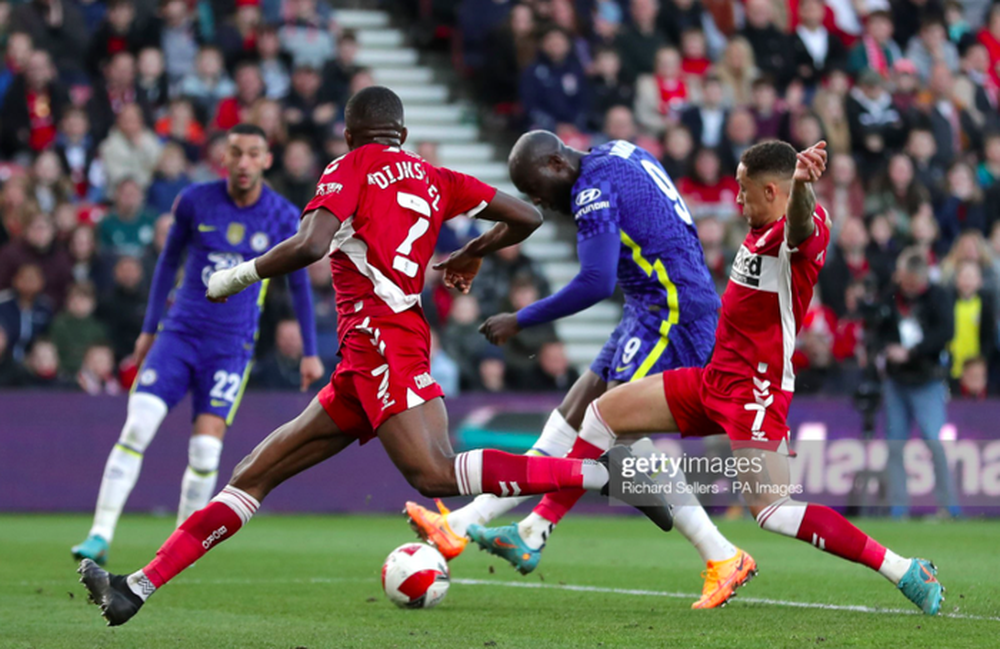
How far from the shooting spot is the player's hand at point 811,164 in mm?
6152

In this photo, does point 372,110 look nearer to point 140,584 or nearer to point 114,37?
point 140,584

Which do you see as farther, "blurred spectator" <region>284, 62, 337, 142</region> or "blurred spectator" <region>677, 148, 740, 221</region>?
"blurred spectator" <region>677, 148, 740, 221</region>

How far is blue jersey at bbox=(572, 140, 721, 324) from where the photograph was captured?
25.8ft

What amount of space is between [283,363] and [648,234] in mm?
7549

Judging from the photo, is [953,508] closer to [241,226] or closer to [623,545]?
[623,545]

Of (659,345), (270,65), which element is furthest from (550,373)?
(659,345)

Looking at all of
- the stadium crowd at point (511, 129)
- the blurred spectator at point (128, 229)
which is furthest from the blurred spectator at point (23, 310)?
the blurred spectator at point (128, 229)

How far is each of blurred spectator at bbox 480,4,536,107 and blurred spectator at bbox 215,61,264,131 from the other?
329 cm

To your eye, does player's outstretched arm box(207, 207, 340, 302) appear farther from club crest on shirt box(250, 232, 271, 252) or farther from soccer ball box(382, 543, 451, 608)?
club crest on shirt box(250, 232, 271, 252)

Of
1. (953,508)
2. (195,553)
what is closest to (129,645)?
(195,553)

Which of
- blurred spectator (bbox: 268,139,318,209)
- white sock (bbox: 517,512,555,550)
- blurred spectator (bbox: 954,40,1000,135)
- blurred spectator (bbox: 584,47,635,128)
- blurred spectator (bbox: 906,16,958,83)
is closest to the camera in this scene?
white sock (bbox: 517,512,555,550)

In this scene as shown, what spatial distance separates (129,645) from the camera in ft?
20.0

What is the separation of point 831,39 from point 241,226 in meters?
12.4

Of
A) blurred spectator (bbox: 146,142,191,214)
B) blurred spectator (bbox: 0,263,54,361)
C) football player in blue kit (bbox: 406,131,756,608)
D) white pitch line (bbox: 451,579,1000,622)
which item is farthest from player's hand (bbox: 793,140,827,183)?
blurred spectator (bbox: 146,142,191,214)
